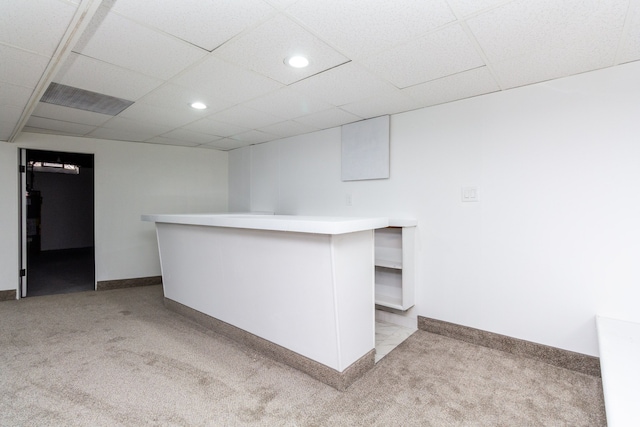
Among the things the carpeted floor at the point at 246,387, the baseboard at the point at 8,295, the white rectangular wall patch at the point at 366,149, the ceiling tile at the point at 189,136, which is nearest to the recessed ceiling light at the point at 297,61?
the white rectangular wall patch at the point at 366,149

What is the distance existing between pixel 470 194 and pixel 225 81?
7.40 feet

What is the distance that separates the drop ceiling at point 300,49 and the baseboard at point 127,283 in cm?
240

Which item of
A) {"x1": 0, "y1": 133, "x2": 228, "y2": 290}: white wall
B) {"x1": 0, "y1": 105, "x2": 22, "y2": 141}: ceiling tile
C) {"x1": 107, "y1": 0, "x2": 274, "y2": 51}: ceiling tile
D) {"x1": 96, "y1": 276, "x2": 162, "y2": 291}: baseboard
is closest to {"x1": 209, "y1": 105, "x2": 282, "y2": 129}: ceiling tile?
{"x1": 107, "y1": 0, "x2": 274, "y2": 51}: ceiling tile

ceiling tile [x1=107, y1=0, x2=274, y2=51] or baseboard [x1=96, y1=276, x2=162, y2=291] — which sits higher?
ceiling tile [x1=107, y1=0, x2=274, y2=51]

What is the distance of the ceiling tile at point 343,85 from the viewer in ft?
7.39

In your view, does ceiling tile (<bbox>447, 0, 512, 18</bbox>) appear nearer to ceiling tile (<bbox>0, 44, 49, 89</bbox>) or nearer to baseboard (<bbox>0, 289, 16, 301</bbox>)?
ceiling tile (<bbox>0, 44, 49, 89</bbox>)

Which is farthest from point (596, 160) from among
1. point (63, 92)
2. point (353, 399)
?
point (63, 92)

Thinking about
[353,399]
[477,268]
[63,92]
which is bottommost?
[353,399]

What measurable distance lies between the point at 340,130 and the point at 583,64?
224 cm

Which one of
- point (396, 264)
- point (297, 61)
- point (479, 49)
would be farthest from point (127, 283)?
point (479, 49)

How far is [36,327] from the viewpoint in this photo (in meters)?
3.03

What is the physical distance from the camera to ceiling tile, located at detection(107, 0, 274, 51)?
1480mm

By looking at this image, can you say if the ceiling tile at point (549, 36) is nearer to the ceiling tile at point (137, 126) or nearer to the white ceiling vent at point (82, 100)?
the white ceiling vent at point (82, 100)

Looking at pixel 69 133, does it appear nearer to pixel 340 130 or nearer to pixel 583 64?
pixel 340 130
